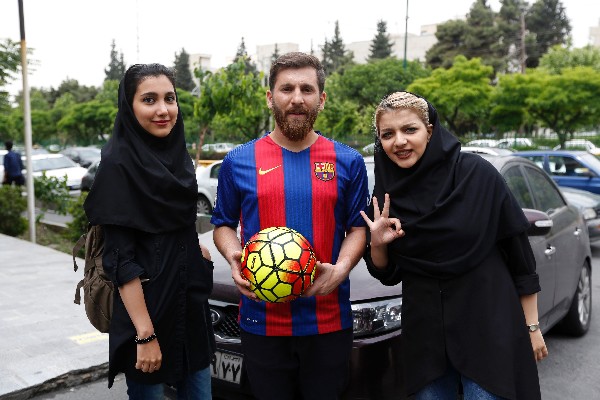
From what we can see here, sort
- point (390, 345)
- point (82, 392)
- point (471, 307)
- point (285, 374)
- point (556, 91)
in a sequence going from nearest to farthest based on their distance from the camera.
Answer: point (471, 307)
point (285, 374)
point (390, 345)
point (82, 392)
point (556, 91)

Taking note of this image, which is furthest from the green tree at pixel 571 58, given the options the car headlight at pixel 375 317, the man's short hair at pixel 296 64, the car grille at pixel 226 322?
the man's short hair at pixel 296 64

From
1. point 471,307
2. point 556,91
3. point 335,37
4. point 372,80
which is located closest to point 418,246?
point 471,307

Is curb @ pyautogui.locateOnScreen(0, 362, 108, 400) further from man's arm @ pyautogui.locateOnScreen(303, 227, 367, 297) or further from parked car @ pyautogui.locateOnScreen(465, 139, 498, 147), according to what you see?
parked car @ pyautogui.locateOnScreen(465, 139, 498, 147)

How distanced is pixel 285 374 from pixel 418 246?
2.61 feet

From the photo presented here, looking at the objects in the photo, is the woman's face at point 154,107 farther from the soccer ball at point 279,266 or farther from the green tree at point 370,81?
the green tree at point 370,81

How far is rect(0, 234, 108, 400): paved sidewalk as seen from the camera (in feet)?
14.2

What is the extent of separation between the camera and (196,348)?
2678mm

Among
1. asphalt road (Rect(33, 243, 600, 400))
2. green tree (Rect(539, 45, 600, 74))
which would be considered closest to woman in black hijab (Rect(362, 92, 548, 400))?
asphalt road (Rect(33, 243, 600, 400))

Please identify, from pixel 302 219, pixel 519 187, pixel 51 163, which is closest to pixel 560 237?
pixel 519 187

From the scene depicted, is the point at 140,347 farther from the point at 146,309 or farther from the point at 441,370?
the point at 441,370

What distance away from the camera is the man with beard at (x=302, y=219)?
2523 mm

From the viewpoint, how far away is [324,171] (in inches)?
101

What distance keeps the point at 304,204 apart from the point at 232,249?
389 mm

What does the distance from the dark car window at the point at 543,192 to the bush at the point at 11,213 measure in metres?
9.46
